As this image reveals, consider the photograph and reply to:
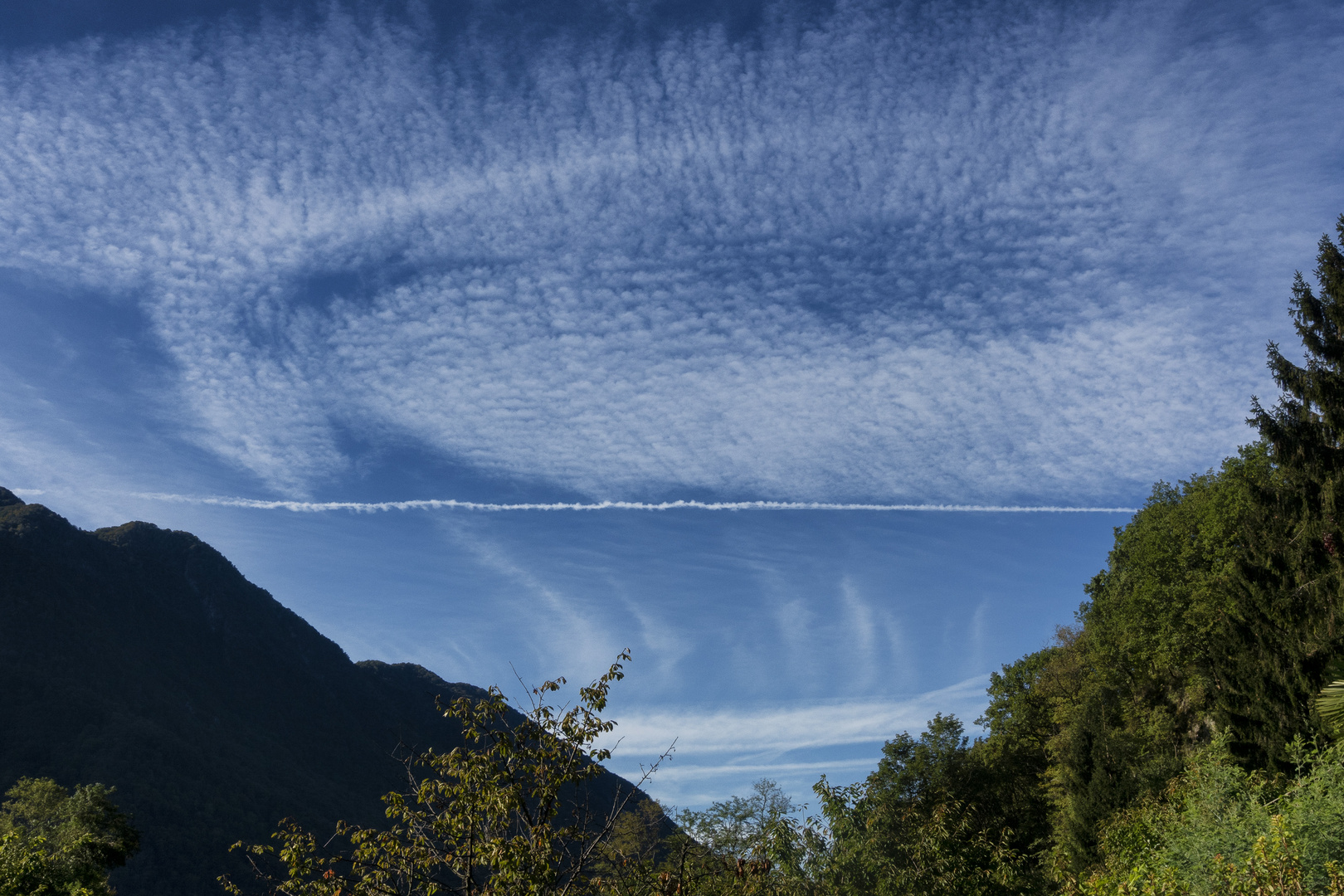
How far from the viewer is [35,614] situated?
106875 mm

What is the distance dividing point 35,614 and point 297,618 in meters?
60.1

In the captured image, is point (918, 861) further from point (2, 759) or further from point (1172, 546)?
point (2, 759)

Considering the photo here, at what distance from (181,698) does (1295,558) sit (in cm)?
13348

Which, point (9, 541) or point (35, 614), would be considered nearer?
point (35, 614)

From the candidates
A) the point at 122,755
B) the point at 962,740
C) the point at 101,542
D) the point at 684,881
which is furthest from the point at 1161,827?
A: the point at 101,542

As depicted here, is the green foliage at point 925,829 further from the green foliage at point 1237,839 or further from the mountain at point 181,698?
the mountain at point 181,698

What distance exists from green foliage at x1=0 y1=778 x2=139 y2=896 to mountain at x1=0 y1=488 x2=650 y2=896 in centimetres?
1423

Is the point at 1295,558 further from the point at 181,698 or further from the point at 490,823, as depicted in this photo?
the point at 181,698

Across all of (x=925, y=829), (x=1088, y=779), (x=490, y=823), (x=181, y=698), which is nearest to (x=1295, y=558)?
(x=1088, y=779)

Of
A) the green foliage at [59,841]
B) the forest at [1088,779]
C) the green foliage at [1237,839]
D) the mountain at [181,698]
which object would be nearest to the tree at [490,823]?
the forest at [1088,779]

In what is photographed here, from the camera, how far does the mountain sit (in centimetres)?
7788

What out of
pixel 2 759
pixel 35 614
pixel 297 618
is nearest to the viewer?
pixel 2 759

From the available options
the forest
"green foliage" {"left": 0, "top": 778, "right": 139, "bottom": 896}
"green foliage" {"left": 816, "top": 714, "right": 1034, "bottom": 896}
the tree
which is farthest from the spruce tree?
"green foliage" {"left": 0, "top": 778, "right": 139, "bottom": 896}

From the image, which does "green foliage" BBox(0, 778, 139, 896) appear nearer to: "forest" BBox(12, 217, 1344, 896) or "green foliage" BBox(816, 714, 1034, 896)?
"forest" BBox(12, 217, 1344, 896)
